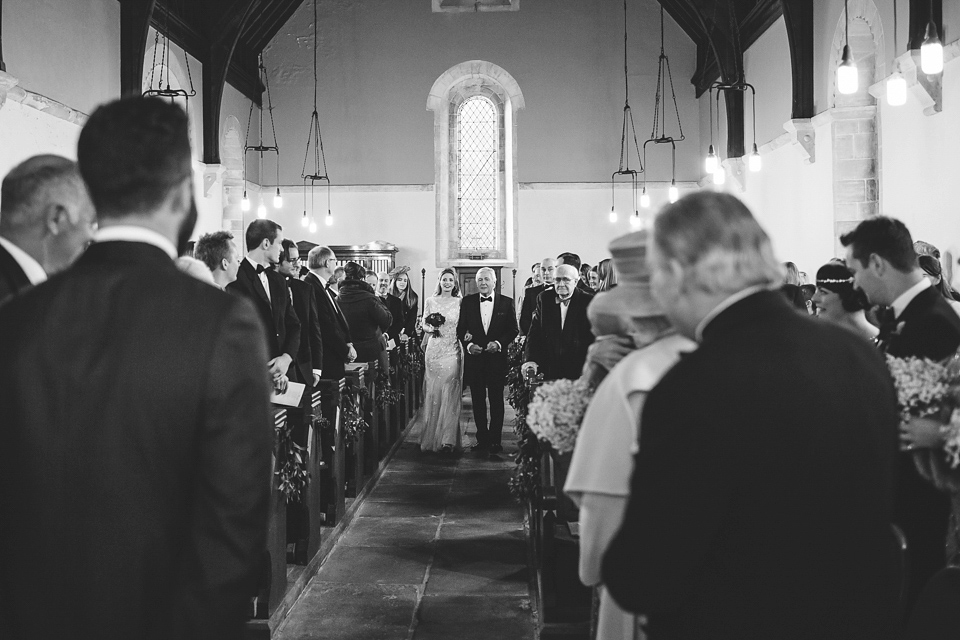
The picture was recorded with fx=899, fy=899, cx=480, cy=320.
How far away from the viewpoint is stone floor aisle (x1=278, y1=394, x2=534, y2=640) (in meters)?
3.73

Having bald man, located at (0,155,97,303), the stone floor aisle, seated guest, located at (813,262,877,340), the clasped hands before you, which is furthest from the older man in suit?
bald man, located at (0,155,97,303)

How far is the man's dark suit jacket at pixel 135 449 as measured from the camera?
130 cm

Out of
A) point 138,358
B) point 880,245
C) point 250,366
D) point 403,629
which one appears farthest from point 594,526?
point 403,629

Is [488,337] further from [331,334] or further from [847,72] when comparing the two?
[847,72]

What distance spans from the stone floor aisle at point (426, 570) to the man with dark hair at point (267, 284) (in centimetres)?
111

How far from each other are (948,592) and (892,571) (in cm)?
74

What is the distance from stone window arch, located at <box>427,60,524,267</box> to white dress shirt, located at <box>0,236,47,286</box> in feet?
44.0

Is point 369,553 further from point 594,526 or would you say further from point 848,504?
point 848,504

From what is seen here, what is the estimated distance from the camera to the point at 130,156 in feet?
4.41

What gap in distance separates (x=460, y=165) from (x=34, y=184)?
46.1 ft

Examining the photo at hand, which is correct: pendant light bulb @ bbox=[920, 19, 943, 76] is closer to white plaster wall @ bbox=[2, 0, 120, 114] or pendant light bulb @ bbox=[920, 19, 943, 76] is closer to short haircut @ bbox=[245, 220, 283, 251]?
short haircut @ bbox=[245, 220, 283, 251]

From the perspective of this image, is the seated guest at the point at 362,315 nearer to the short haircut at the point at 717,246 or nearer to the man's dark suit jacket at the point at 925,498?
the man's dark suit jacket at the point at 925,498

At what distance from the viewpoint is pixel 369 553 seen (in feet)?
15.8

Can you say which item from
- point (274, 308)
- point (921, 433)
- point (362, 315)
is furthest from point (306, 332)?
point (921, 433)
